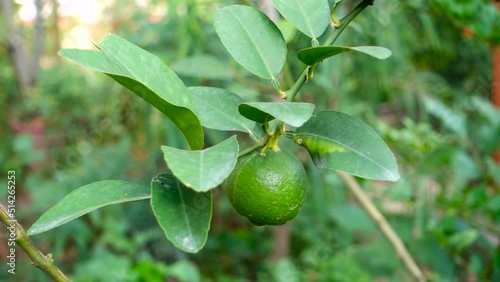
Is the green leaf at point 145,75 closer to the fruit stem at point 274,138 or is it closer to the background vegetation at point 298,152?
the fruit stem at point 274,138

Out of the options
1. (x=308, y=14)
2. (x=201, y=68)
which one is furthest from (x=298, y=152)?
(x=308, y=14)

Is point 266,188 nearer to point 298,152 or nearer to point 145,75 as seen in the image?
point 145,75

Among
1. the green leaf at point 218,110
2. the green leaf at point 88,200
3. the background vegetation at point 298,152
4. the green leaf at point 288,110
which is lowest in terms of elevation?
the background vegetation at point 298,152

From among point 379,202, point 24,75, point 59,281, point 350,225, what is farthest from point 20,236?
point 24,75

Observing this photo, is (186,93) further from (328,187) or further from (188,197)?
(328,187)

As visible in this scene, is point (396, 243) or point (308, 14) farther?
point (396, 243)

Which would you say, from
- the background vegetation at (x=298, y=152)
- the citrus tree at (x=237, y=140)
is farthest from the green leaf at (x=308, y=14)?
the background vegetation at (x=298, y=152)

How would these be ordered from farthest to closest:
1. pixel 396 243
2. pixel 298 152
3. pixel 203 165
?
1. pixel 298 152
2. pixel 396 243
3. pixel 203 165
